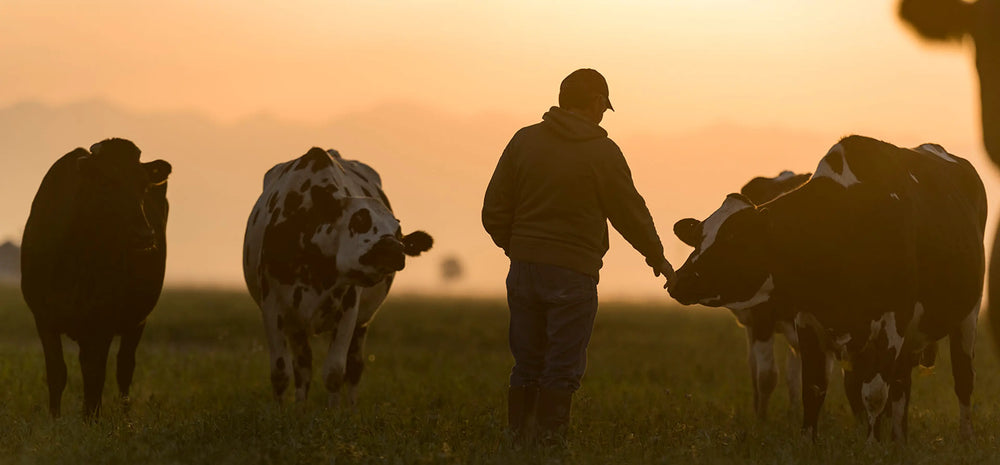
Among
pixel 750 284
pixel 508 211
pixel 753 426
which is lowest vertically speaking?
pixel 753 426

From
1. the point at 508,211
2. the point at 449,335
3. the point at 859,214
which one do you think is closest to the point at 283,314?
the point at 508,211

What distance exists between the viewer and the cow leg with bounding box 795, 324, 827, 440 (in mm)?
9906

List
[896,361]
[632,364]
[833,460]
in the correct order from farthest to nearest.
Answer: [632,364] → [896,361] → [833,460]

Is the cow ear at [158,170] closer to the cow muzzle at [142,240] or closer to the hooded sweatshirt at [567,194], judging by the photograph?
the cow muzzle at [142,240]

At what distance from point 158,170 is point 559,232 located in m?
4.70

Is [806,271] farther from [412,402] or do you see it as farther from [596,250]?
[412,402]

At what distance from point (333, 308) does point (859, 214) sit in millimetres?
4993

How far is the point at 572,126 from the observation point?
838 cm

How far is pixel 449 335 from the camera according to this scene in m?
28.2

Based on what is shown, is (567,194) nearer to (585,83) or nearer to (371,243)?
(585,83)

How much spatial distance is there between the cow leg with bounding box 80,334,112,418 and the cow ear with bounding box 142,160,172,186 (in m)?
1.53

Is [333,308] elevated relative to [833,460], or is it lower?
elevated

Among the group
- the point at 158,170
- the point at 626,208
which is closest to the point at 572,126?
the point at 626,208

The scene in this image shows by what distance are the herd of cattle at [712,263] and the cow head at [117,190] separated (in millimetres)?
14
